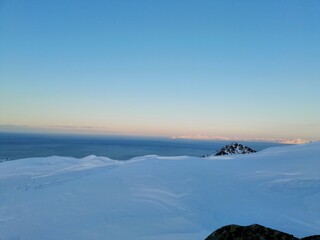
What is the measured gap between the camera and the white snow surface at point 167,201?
6488mm

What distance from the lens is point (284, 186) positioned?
8.55 meters

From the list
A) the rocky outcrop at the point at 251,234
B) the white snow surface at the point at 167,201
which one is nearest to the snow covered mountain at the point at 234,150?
the white snow surface at the point at 167,201

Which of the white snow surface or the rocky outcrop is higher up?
the rocky outcrop

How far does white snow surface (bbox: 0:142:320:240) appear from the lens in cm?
649

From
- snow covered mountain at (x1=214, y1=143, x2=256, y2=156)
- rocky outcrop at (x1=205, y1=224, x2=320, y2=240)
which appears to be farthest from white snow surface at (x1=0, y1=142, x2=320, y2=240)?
snow covered mountain at (x1=214, y1=143, x2=256, y2=156)

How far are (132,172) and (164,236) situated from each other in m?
5.73

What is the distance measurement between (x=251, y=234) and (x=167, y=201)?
4.80 m

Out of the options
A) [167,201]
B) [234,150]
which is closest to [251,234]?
[167,201]

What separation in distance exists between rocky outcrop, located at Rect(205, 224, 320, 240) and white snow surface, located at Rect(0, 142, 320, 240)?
7.92 feet

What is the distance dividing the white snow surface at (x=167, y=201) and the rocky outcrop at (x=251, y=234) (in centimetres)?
242

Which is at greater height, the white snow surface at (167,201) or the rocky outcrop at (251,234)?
the rocky outcrop at (251,234)

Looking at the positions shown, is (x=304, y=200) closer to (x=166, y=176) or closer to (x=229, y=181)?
(x=229, y=181)

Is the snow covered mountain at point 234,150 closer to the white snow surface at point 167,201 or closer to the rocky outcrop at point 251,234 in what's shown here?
the white snow surface at point 167,201

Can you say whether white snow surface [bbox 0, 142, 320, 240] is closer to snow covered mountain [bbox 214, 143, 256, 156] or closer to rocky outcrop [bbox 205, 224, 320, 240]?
rocky outcrop [bbox 205, 224, 320, 240]
